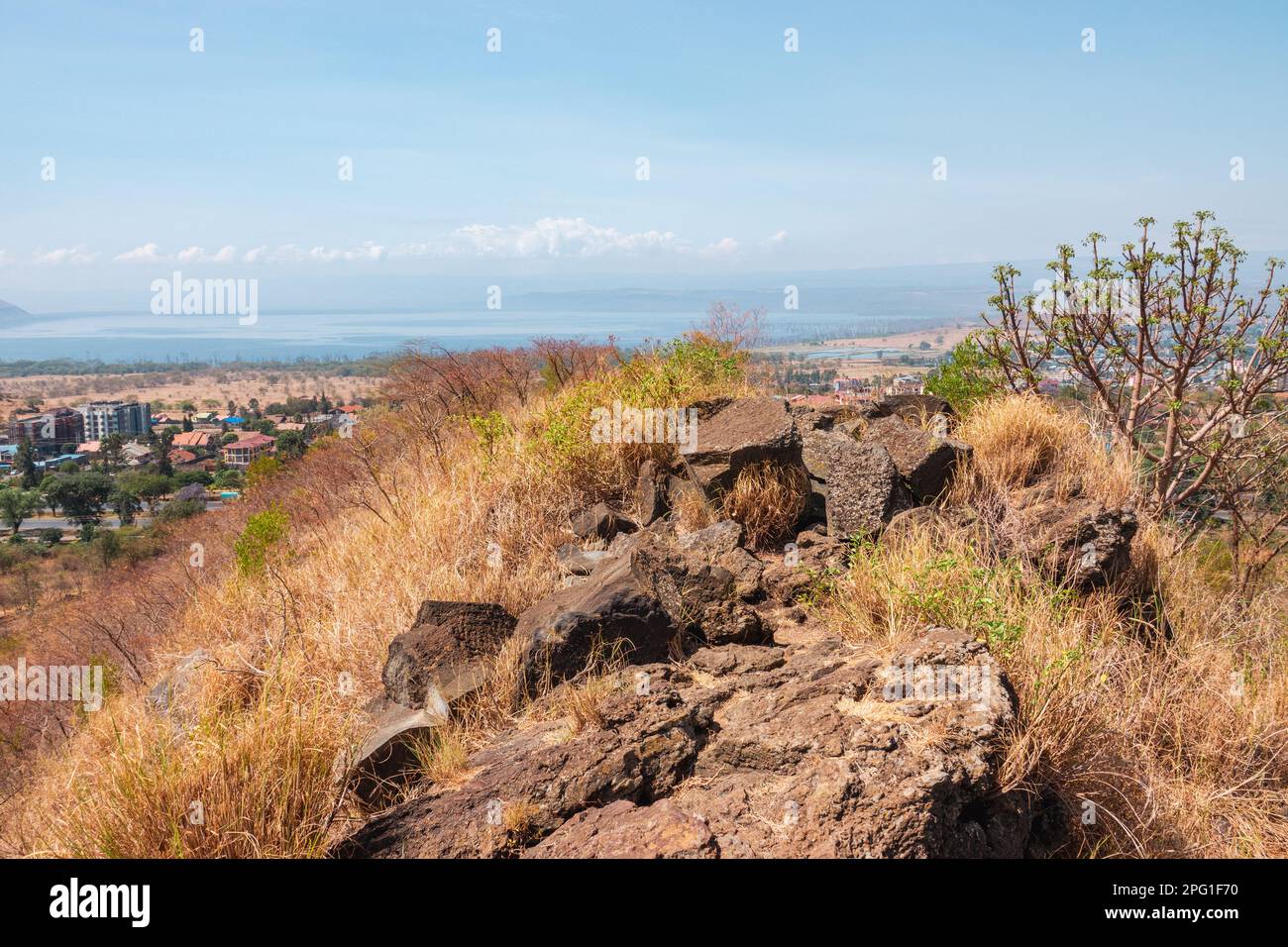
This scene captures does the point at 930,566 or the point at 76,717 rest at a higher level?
the point at 930,566

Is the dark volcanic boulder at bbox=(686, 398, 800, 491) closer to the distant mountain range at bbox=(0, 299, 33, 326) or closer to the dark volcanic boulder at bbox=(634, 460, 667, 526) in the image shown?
the dark volcanic boulder at bbox=(634, 460, 667, 526)

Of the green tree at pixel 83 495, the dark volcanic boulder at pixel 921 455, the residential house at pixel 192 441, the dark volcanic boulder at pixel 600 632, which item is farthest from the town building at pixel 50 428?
the dark volcanic boulder at pixel 921 455

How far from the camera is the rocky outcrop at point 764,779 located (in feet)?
8.66

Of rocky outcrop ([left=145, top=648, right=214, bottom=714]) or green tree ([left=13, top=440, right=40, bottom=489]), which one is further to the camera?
green tree ([left=13, top=440, right=40, bottom=489])

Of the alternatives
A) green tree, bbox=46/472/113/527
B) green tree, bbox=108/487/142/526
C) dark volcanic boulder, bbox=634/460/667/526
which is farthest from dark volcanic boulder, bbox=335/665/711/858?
green tree, bbox=46/472/113/527

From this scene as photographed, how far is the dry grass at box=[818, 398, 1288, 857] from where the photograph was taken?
130 inches

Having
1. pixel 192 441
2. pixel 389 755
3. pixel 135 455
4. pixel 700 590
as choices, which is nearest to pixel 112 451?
pixel 135 455

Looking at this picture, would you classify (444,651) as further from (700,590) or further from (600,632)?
(700,590)

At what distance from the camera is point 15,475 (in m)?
34.4

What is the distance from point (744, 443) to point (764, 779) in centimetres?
318

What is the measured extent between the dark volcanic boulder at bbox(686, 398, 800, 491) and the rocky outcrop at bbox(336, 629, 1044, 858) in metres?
2.33

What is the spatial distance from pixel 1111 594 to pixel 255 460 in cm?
1431
